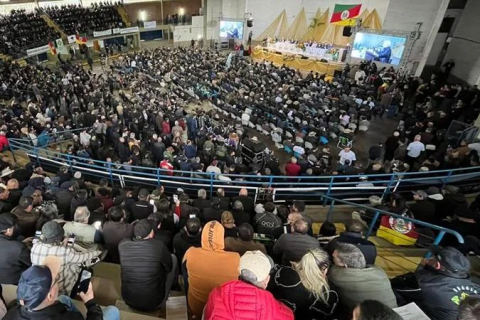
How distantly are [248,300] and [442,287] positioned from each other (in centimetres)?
192

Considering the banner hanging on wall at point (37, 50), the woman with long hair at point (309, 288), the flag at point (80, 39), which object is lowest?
the banner hanging on wall at point (37, 50)

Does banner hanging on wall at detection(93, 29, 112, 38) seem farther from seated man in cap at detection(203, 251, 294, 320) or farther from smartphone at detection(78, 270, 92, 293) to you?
seated man in cap at detection(203, 251, 294, 320)

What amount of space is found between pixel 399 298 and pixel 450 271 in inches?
20.3

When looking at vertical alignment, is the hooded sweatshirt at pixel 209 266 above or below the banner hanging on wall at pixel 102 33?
above

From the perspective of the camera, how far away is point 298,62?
20.5 meters

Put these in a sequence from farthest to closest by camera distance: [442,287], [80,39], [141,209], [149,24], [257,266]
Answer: [149,24]
[80,39]
[141,209]
[442,287]
[257,266]

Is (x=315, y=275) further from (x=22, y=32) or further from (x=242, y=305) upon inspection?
(x=22, y=32)

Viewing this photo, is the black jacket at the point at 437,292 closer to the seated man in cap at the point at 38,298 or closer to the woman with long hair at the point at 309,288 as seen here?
the woman with long hair at the point at 309,288

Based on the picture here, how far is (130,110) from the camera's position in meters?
11.2

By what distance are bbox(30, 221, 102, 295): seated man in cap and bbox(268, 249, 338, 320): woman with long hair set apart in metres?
1.99

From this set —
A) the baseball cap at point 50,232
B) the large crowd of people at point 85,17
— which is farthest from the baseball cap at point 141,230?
the large crowd of people at point 85,17

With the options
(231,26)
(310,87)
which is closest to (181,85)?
(310,87)

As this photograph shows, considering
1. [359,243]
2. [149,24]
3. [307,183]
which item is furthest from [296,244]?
[149,24]

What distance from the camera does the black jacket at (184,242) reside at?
339 centimetres
